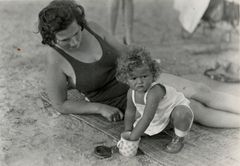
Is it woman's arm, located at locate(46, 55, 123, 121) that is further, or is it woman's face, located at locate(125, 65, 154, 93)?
woman's arm, located at locate(46, 55, 123, 121)

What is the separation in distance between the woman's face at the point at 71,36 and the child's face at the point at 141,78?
0.43 meters

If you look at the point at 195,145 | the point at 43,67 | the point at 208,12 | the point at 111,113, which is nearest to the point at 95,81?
the point at 111,113

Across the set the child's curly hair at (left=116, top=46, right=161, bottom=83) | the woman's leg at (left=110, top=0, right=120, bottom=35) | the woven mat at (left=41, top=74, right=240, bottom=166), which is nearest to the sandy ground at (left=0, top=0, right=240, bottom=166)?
the woven mat at (left=41, top=74, right=240, bottom=166)

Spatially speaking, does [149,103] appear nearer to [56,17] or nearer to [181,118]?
[181,118]

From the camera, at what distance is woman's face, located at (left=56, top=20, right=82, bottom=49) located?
7.77 feet

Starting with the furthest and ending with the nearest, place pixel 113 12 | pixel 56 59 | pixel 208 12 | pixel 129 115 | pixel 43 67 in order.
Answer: pixel 208 12
pixel 113 12
pixel 43 67
pixel 56 59
pixel 129 115

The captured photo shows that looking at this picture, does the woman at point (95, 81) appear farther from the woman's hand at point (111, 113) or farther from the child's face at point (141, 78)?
the child's face at point (141, 78)

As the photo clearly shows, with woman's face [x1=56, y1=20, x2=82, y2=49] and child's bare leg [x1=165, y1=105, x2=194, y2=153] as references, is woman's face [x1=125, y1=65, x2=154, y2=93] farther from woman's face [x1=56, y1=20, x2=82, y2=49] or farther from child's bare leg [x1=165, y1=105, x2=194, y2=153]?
woman's face [x1=56, y1=20, x2=82, y2=49]

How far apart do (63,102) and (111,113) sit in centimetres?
32

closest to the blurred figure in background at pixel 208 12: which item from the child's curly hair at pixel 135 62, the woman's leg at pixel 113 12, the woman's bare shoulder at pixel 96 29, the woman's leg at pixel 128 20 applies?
the woman's leg at pixel 128 20

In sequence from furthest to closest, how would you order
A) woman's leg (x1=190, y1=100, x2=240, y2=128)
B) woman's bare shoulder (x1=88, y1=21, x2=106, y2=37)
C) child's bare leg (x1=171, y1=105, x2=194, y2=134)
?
woman's bare shoulder (x1=88, y1=21, x2=106, y2=37)
woman's leg (x1=190, y1=100, x2=240, y2=128)
child's bare leg (x1=171, y1=105, x2=194, y2=134)

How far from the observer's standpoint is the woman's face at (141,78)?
86.1 inches

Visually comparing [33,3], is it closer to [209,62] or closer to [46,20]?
[209,62]

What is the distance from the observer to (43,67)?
11.6ft
